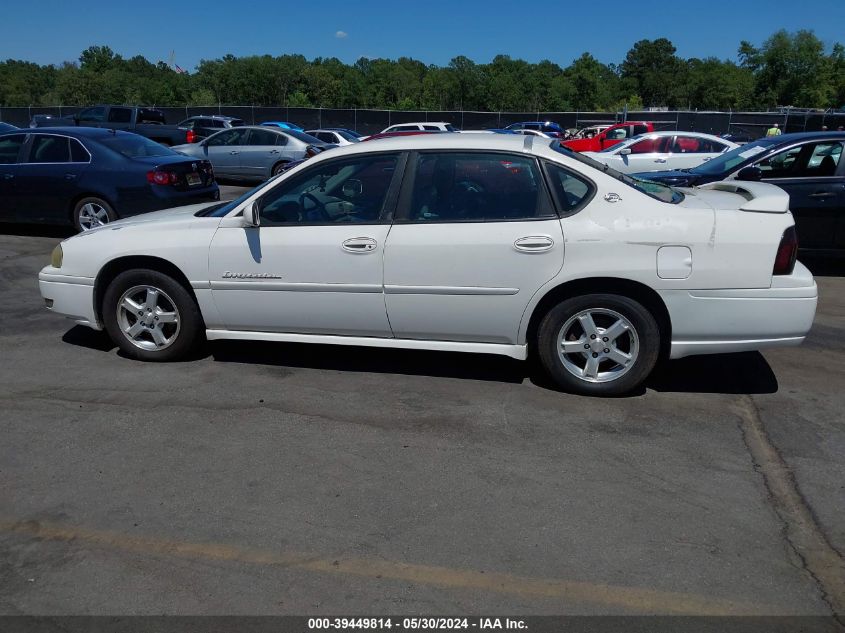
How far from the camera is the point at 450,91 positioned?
85.7 meters

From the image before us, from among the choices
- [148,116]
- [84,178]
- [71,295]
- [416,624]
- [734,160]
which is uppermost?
[734,160]

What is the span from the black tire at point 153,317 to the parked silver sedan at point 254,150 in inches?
475

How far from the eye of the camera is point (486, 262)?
192 inches

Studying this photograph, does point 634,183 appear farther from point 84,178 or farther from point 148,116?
point 148,116

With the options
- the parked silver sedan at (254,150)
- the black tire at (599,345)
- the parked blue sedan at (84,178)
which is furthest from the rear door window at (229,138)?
the black tire at (599,345)

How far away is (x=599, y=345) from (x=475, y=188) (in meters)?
1.27

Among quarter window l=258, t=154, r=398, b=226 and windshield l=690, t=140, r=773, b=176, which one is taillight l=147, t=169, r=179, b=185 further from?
windshield l=690, t=140, r=773, b=176

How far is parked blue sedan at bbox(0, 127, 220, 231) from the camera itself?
10.1 meters

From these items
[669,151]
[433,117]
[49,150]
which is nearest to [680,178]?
[49,150]

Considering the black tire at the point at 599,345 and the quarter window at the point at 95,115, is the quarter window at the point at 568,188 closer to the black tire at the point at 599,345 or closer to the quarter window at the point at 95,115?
the black tire at the point at 599,345

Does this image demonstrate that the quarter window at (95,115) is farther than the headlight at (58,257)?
Yes

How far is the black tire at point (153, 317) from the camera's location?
217 inches

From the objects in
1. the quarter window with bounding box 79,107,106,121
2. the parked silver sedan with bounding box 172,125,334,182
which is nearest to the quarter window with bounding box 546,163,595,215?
the parked silver sedan with bounding box 172,125,334,182

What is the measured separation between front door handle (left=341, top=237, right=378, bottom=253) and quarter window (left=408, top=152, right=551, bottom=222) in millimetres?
298
